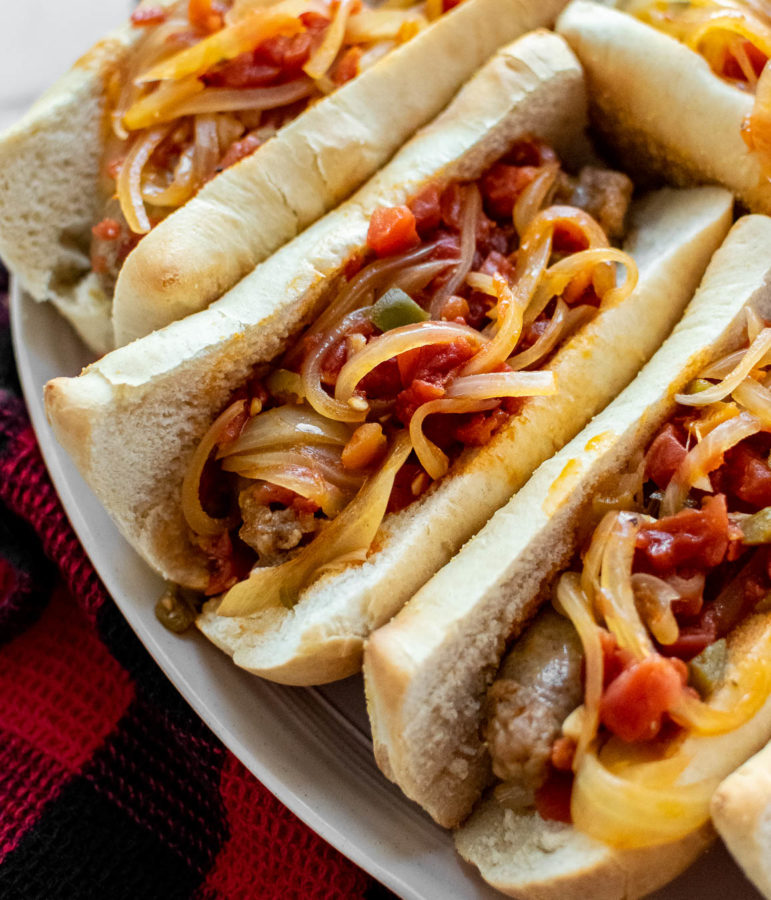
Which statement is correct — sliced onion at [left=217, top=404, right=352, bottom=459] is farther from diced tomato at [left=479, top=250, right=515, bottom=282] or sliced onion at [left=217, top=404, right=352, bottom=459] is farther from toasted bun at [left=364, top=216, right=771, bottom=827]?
diced tomato at [left=479, top=250, right=515, bottom=282]

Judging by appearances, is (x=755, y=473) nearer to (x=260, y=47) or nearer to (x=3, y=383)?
(x=260, y=47)

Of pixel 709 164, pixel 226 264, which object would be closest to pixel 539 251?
pixel 709 164

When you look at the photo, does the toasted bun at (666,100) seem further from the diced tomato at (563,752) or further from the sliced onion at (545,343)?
the diced tomato at (563,752)

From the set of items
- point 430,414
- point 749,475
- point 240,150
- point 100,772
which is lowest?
point 100,772

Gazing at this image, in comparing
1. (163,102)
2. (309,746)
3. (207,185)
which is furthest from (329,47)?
(309,746)

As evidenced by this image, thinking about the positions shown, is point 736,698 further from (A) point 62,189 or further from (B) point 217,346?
(A) point 62,189
